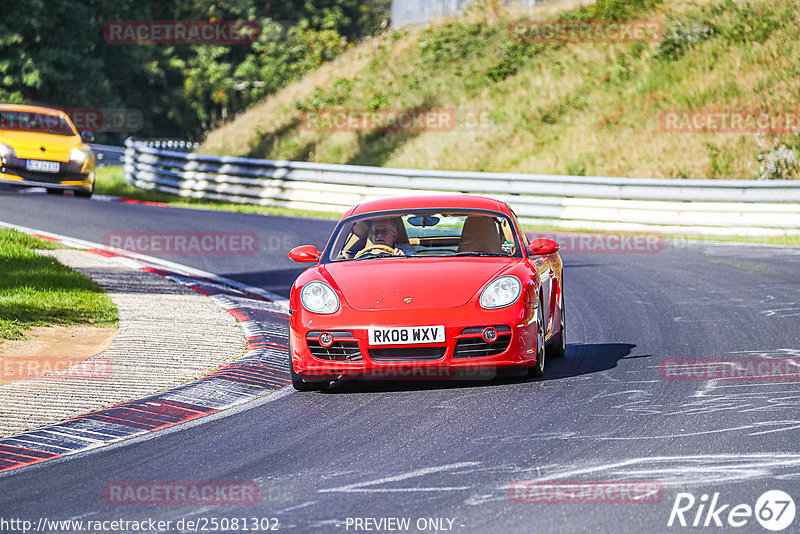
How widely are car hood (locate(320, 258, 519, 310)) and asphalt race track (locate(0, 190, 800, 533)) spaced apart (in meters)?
0.63

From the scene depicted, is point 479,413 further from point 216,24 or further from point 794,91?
point 216,24

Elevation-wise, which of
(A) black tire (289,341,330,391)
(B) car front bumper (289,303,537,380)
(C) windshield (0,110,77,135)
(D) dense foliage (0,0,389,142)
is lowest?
(A) black tire (289,341,330,391)

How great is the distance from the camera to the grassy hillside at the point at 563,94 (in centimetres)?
2556

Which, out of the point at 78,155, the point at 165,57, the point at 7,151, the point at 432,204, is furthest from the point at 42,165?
the point at 165,57

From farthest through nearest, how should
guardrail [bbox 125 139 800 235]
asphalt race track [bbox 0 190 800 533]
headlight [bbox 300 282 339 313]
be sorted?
1. guardrail [bbox 125 139 800 235]
2. headlight [bbox 300 282 339 313]
3. asphalt race track [bbox 0 190 800 533]

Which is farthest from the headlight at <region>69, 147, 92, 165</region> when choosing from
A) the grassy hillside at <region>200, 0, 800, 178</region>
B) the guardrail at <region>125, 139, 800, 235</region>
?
the grassy hillside at <region>200, 0, 800, 178</region>

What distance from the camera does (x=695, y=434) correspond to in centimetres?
632

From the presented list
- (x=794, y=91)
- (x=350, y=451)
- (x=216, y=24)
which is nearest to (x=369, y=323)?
(x=350, y=451)

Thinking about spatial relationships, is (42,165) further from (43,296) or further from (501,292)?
(501,292)

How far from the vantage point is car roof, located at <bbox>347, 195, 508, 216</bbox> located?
9.15 m

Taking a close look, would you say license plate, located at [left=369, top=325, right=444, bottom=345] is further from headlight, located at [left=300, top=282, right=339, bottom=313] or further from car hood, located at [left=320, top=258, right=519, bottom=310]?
headlight, located at [left=300, top=282, right=339, bottom=313]

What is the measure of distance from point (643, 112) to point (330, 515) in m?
23.6

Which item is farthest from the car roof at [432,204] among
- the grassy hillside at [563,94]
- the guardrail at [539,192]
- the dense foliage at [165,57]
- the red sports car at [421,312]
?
the dense foliage at [165,57]

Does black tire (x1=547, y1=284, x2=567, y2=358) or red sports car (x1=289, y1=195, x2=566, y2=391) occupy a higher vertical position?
red sports car (x1=289, y1=195, x2=566, y2=391)
